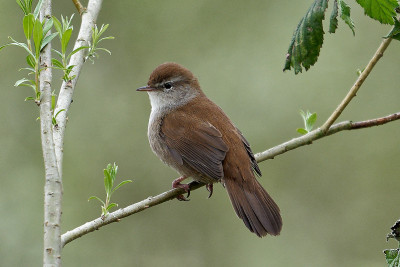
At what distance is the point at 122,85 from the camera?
30.1 ft

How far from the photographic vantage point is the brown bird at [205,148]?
15.8ft

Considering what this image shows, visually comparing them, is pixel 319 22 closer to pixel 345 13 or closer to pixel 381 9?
pixel 345 13

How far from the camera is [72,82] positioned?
3463 millimetres

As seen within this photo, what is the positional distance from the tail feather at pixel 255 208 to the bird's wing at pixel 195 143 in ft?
0.62

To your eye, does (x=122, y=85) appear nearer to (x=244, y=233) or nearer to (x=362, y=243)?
(x=244, y=233)

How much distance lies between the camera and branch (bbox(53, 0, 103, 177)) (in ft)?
10.3

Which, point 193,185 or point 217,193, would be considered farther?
point 217,193

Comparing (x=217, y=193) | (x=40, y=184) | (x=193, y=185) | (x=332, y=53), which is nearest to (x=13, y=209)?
(x=40, y=184)

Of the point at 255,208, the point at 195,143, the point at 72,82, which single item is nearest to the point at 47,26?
the point at 72,82

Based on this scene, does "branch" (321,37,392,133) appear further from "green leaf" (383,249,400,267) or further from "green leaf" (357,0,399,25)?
"green leaf" (383,249,400,267)

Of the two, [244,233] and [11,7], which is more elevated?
[11,7]

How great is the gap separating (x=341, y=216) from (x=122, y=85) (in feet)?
11.5

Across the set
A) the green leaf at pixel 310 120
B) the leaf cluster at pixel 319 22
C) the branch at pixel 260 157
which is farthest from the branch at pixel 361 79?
the green leaf at pixel 310 120

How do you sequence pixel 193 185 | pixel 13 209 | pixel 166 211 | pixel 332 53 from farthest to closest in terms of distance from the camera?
1. pixel 332 53
2. pixel 166 211
3. pixel 13 209
4. pixel 193 185
